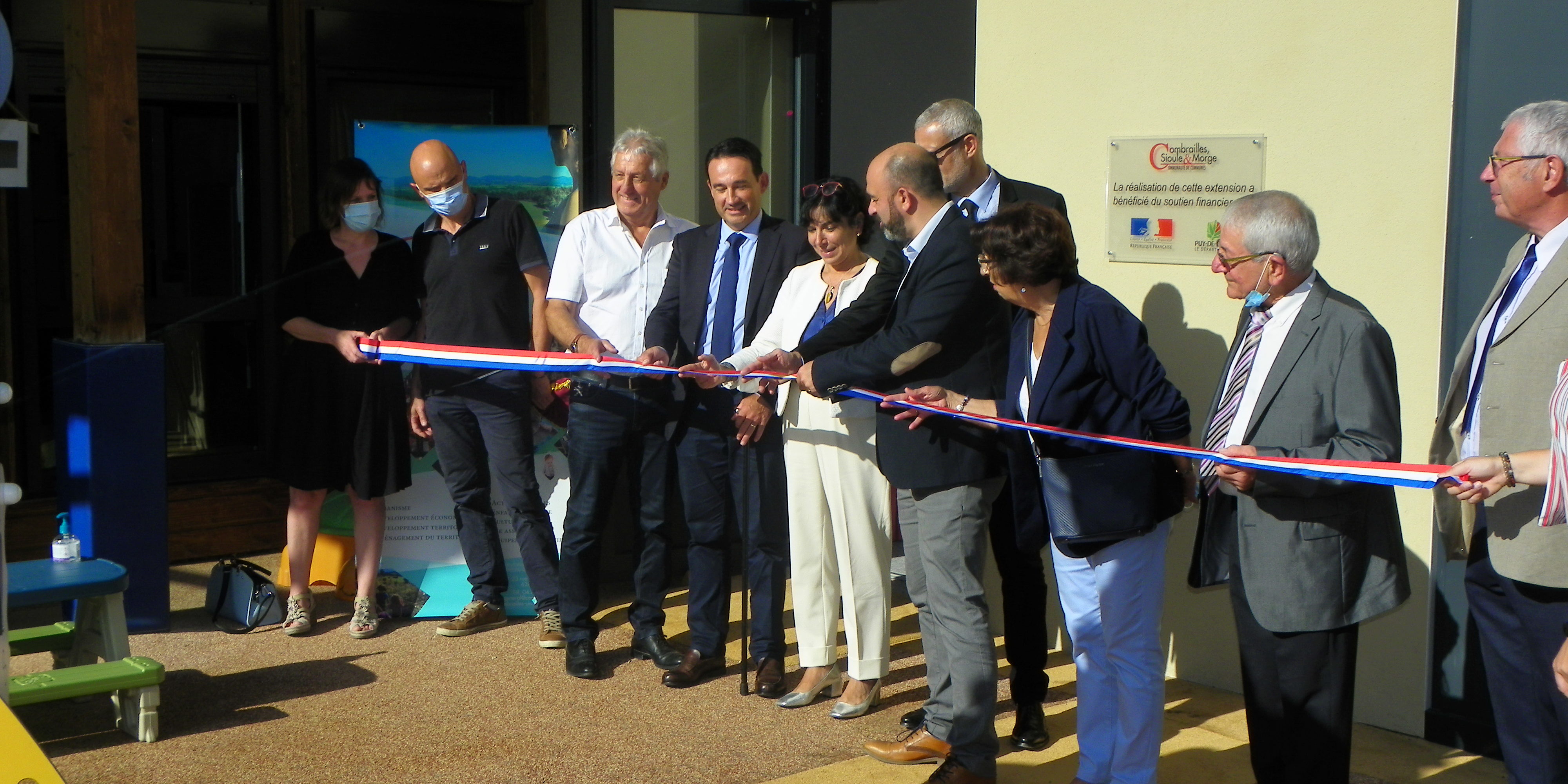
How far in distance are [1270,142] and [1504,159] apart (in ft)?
5.68

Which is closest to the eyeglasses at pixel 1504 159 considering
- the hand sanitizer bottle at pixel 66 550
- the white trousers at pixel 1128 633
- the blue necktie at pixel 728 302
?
the white trousers at pixel 1128 633

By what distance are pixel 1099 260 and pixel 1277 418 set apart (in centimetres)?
199

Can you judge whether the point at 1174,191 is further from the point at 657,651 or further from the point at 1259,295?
the point at 657,651

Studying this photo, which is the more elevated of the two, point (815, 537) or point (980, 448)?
point (980, 448)

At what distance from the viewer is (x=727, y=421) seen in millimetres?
5285

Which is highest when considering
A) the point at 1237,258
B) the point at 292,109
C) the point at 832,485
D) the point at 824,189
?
the point at 292,109

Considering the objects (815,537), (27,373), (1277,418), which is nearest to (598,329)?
(815,537)

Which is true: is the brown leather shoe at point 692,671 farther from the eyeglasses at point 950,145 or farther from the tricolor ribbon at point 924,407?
the eyeglasses at point 950,145

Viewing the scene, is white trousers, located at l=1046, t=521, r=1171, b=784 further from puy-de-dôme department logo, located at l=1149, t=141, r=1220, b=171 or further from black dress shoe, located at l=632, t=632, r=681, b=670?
black dress shoe, located at l=632, t=632, r=681, b=670

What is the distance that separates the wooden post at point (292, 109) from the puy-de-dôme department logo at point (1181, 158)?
4844 mm

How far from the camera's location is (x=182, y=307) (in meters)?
7.77

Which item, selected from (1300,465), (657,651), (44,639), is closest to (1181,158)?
(1300,465)

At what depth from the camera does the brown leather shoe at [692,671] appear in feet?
17.2

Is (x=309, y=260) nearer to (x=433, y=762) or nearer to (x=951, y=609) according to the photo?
(x=433, y=762)
